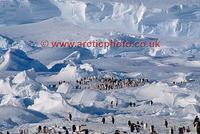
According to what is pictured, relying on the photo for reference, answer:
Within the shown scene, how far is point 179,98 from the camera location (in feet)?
646

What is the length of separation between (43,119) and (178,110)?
32978mm

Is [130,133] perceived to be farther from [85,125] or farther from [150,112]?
[150,112]

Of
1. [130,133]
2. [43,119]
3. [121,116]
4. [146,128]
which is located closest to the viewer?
[130,133]

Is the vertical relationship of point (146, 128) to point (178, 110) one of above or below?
above

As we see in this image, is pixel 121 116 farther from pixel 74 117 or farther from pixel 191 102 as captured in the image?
pixel 191 102

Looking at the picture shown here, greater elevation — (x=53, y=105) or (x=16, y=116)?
(x=16, y=116)

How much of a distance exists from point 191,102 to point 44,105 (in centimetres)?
3814

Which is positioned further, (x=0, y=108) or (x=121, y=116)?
(x=0, y=108)

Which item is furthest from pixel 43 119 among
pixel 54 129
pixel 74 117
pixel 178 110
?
pixel 54 129

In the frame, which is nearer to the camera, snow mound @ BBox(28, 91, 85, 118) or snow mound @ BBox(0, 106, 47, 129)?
snow mound @ BBox(0, 106, 47, 129)

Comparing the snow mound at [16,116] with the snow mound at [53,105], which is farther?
the snow mound at [53,105]

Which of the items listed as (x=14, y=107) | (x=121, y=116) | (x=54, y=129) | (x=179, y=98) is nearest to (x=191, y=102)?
(x=179, y=98)

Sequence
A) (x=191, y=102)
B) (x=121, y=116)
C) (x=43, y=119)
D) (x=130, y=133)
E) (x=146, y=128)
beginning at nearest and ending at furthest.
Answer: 1. (x=130, y=133)
2. (x=146, y=128)
3. (x=121, y=116)
4. (x=43, y=119)
5. (x=191, y=102)

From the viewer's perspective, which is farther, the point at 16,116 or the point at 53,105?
the point at 53,105
